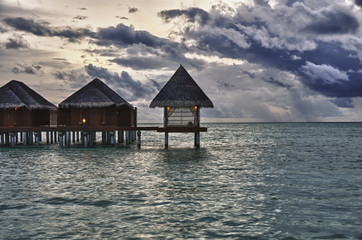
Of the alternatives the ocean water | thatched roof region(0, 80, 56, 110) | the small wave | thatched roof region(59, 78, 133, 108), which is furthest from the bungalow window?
→ the small wave

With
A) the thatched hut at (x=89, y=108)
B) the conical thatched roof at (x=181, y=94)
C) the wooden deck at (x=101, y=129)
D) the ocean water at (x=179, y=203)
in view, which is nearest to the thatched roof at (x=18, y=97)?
the wooden deck at (x=101, y=129)

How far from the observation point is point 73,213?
370 inches

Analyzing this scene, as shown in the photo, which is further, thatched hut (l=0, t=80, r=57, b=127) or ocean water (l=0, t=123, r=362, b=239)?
thatched hut (l=0, t=80, r=57, b=127)

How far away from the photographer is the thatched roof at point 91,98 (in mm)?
29719

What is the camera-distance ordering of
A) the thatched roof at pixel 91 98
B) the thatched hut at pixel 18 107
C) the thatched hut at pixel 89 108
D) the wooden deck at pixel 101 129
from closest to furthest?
the wooden deck at pixel 101 129
the thatched roof at pixel 91 98
the thatched hut at pixel 89 108
the thatched hut at pixel 18 107

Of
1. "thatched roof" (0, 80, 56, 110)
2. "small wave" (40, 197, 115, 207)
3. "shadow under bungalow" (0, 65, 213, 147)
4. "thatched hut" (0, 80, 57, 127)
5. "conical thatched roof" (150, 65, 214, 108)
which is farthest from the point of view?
"thatched hut" (0, 80, 57, 127)

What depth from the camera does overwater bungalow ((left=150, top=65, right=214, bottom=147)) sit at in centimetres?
2705

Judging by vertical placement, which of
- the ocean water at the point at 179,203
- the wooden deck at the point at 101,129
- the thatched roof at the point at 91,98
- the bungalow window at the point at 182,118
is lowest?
the ocean water at the point at 179,203

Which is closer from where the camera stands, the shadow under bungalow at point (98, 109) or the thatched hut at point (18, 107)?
the shadow under bungalow at point (98, 109)

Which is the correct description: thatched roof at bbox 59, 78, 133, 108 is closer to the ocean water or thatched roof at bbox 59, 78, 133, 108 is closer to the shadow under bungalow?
the shadow under bungalow

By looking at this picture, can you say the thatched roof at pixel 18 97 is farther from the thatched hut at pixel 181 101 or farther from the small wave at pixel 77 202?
the small wave at pixel 77 202

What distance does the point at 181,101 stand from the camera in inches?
1057

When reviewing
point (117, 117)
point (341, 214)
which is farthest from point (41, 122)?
point (341, 214)

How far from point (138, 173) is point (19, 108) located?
765 inches
